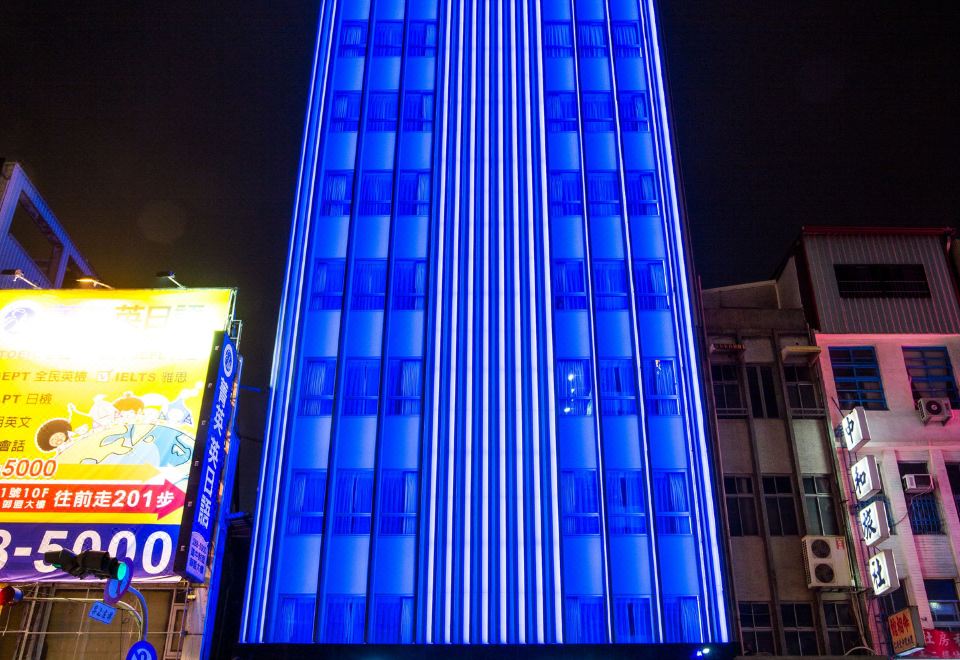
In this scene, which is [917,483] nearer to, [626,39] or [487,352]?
[487,352]

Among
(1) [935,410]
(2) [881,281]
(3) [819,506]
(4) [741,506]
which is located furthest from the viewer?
(2) [881,281]

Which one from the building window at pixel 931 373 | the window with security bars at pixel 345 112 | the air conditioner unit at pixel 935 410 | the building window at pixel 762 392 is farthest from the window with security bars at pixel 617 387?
the window with security bars at pixel 345 112

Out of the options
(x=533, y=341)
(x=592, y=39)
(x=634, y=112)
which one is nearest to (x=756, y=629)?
(x=533, y=341)

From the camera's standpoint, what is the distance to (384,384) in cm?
2503

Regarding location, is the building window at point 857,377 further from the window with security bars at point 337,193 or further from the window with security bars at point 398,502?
the window with security bars at point 337,193

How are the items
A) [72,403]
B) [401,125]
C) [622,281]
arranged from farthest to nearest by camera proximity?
[401,125], [622,281], [72,403]

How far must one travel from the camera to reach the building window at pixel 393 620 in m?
21.5

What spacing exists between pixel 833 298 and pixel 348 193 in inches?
673

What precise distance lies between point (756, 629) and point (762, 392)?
7690mm

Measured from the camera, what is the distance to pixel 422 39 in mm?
31906

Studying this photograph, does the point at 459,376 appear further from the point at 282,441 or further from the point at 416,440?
Answer: the point at 282,441

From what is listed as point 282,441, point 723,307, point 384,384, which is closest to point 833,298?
point 723,307

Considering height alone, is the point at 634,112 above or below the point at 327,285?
above

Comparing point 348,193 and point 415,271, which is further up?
point 348,193
